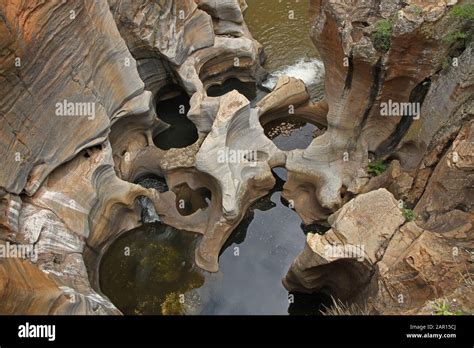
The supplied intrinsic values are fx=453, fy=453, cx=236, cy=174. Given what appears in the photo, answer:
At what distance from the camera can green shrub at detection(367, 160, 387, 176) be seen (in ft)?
36.7

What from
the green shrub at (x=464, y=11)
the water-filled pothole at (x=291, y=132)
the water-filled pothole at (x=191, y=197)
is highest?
the green shrub at (x=464, y=11)

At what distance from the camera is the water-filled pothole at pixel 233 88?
15.7 meters

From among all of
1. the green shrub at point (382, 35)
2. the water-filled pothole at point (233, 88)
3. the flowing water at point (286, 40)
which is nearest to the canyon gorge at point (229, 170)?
the green shrub at point (382, 35)

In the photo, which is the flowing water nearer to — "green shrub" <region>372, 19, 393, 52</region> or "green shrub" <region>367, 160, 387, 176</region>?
"green shrub" <region>367, 160, 387, 176</region>

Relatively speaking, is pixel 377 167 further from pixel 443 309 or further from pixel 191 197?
pixel 443 309

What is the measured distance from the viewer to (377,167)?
11234 millimetres

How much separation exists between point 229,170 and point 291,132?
379 cm

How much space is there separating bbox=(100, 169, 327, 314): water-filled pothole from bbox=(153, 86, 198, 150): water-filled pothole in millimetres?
3290

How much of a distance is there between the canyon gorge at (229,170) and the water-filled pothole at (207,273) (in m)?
0.04

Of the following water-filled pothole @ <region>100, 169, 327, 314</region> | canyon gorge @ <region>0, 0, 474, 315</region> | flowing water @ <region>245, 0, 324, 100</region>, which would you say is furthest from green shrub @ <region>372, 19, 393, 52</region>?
flowing water @ <region>245, 0, 324, 100</region>

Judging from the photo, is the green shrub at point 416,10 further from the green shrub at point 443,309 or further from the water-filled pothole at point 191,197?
the water-filled pothole at point 191,197

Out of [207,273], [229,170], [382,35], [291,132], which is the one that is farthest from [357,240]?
[291,132]

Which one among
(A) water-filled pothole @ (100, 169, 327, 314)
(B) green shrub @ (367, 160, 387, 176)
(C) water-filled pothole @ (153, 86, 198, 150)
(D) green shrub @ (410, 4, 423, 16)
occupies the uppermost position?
(D) green shrub @ (410, 4, 423, 16)

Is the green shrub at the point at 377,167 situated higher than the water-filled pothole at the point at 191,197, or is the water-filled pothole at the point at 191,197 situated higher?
the green shrub at the point at 377,167
